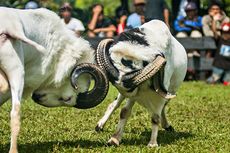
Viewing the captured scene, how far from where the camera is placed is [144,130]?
9.22 m

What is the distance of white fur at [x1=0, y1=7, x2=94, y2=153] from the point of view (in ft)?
21.7

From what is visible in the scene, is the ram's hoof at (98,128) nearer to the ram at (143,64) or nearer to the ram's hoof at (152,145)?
the ram at (143,64)

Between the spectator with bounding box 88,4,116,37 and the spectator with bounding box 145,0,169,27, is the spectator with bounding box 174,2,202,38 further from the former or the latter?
the spectator with bounding box 88,4,116,37

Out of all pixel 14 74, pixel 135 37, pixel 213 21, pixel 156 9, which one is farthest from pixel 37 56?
pixel 213 21

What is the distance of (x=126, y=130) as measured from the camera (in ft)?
30.1

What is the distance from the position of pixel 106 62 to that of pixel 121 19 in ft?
42.8

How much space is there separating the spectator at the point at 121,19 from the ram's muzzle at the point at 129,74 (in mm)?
12061

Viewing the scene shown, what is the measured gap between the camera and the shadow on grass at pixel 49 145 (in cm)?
736

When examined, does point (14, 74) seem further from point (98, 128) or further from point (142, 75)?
point (98, 128)

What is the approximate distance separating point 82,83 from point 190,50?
1230 cm

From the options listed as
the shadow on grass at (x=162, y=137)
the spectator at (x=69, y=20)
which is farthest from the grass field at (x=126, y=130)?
the spectator at (x=69, y=20)

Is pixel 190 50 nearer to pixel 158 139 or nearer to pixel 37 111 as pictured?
pixel 37 111

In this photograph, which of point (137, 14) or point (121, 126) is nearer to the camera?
point (121, 126)

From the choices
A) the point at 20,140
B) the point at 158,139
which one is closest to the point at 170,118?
the point at 158,139
